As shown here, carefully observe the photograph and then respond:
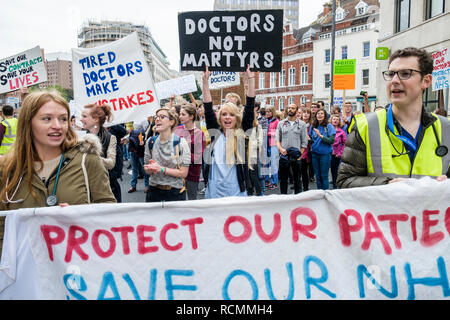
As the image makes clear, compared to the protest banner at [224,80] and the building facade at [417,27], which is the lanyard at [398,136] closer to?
the protest banner at [224,80]

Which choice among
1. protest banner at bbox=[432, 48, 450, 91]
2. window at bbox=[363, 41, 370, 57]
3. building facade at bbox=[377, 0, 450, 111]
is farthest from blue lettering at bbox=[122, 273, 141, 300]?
window at bbox=[363, 41, 370, 57]

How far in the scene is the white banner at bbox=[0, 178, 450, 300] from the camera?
6.63 ft

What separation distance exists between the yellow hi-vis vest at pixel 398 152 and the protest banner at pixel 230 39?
2037 millimetres

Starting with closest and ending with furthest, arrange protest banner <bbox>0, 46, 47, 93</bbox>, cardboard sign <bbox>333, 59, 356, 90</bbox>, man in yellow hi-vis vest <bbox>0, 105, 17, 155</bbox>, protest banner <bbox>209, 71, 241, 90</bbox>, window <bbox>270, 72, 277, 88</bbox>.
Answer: man in yellow hi-vis vest <bbox>0, 105, 17, 155</bbox> → protest banner <bbox>0, 46, 47, 93</bbox> → protest banner <bbox>209, 71, 241, 90</bbox> → cardboard sign <bbox>333, 59, 356, 90</bbox> → window <bbox>270, 72, 277, 88</bbox>

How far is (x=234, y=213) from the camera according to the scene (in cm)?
206

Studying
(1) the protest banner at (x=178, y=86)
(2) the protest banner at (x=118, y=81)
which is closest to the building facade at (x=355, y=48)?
(1) the protest banner at (x=178, y=86)

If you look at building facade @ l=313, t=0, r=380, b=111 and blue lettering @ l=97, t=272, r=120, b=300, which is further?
building facade @ l=313, t=0, r=380, b=111

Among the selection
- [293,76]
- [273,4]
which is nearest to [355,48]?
[293,76]

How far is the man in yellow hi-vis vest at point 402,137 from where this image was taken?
2252 millimetres

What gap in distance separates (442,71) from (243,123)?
223 inches

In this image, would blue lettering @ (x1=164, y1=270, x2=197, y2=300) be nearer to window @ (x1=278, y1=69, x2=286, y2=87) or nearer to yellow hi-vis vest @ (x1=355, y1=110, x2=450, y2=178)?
yellow hi-vis vest @ (x1=355, y1=110, x2=450, y2=178)

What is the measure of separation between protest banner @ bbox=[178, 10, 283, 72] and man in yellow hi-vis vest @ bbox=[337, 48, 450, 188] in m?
1.92

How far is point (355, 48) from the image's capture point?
116ft

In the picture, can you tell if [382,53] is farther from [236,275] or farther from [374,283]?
[236,275]
